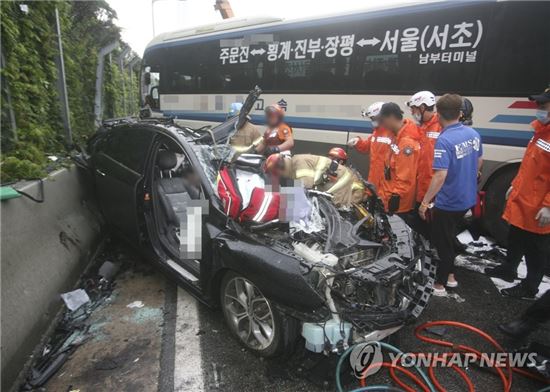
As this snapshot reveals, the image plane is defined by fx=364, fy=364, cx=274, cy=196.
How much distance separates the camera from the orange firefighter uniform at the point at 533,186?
3.12 m

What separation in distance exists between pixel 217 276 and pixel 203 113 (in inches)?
274

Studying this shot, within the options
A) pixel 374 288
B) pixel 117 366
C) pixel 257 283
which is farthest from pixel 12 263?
pixel 374 288

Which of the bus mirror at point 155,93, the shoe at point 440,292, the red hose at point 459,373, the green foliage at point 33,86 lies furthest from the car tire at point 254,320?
the bus mirror at point 155,93

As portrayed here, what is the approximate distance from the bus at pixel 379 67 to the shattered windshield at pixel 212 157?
344 centimetres

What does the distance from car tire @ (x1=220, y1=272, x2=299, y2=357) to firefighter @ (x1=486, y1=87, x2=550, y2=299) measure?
7.83ft

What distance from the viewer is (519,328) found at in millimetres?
2789

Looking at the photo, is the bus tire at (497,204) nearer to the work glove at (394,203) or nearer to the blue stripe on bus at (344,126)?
the blue stripe on bus at (344,126)

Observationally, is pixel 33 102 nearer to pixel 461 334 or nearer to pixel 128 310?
pixel 128 310

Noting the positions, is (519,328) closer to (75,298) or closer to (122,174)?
(75,298)

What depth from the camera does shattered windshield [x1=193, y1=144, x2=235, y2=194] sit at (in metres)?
3.04

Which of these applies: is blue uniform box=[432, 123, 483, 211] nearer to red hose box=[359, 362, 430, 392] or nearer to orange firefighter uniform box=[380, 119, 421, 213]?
orange firefighter uniform box=[380, 119, 421, 213]

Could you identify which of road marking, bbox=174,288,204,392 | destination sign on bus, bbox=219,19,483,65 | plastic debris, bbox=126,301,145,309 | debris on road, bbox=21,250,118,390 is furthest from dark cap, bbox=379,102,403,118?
debris on road, bbox=21,250,118,390

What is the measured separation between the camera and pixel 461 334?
3025 millimetres

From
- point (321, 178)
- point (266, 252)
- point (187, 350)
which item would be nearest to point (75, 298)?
point (187, 350)
